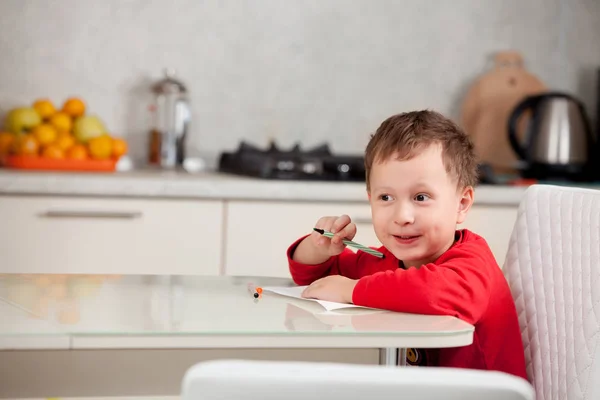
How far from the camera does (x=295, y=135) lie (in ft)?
10.3

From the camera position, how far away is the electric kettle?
2881 millimetres

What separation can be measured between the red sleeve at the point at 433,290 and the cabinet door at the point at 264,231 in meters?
1.33

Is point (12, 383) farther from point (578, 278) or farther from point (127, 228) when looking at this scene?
point (127, 228)

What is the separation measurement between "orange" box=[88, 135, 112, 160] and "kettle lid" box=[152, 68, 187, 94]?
0.98 feet

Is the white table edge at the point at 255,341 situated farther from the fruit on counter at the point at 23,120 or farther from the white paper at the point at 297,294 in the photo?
the fruit on counter at the point at 23,120

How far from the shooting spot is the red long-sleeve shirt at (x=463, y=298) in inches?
43.2

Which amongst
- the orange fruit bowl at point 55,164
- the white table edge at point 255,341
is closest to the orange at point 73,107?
the orange fruit bowl at point 55,164

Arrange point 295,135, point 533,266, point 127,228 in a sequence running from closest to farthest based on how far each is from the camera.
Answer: point 533,266 → point 127,228 → point 295,135

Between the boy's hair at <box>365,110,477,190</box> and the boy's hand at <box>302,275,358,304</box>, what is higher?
the boy's hair at <box>365,110,477,190</box>

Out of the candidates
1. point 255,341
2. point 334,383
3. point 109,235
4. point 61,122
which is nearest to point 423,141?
point 255,341

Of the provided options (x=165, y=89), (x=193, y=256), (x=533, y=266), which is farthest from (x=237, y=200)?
(x=533, y=266)

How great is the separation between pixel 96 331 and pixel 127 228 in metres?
1.56

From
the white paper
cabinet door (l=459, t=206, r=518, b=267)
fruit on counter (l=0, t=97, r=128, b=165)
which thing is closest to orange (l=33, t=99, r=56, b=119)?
fruit on counter (l=0, t=97, r=128, b=165)

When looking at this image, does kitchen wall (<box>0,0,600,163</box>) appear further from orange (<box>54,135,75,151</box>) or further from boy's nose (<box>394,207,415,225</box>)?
boy's nose (<box>394,207,415,225</box>)
